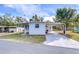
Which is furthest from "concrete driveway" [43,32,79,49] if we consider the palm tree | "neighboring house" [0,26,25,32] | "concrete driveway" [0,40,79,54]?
"neighboring house" [0,26,25,32]

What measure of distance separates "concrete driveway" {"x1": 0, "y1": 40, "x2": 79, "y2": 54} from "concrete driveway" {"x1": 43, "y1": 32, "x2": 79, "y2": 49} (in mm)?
71

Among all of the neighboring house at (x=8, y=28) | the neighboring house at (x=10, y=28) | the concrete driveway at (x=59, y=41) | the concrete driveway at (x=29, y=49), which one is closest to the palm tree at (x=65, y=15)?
the concrete driveway at (x=59, y=41)

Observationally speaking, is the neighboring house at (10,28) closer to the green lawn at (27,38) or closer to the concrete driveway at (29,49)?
the green lawn at (27,38)

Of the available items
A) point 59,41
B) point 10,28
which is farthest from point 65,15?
point 10,28

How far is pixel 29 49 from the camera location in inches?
364

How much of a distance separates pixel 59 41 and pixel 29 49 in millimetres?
553

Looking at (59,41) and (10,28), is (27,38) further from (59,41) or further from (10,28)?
(59,41)

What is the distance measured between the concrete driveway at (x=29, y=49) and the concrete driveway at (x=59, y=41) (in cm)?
7

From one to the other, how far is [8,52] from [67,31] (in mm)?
1100

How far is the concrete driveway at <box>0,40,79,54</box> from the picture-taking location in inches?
364

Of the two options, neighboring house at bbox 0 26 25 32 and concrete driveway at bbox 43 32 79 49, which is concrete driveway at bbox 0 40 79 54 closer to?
concrete driveway at bbox 43 32 79 49

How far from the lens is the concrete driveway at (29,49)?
9234 millimetres
